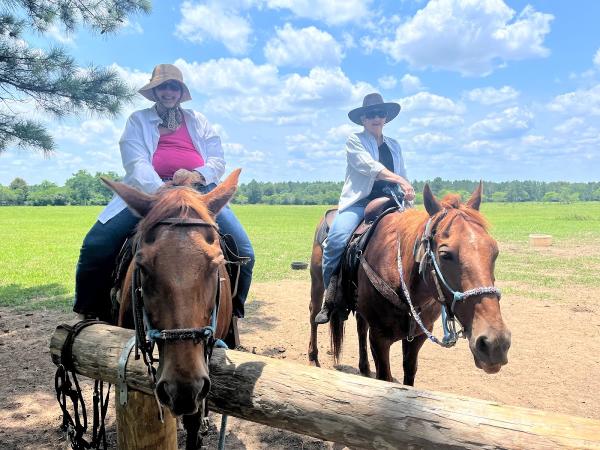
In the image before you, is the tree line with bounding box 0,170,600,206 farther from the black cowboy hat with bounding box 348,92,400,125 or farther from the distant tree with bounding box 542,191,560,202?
the black cowboy hat with bounding box 348,92,400,125

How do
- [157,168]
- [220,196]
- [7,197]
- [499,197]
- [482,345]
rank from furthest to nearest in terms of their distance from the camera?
[499,197] → [7,197] → [157,168] → [482,345] → [220,196]

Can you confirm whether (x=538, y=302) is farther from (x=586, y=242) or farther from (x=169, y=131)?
(x=586, y=242)

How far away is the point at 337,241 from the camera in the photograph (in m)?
4.81

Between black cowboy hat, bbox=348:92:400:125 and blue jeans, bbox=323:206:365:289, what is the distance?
1333 millimetres

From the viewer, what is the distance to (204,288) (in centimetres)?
206

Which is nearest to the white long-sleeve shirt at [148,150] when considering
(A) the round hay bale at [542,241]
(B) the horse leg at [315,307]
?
(B) the horse leg at [315,307]

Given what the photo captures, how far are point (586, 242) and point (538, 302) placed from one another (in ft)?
48.5

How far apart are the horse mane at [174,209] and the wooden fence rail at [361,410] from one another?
752 millimetres

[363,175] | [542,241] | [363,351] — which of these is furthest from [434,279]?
[542,241]

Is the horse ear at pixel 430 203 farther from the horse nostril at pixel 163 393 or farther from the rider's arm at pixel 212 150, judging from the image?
the horse nostril at pixel 163 393

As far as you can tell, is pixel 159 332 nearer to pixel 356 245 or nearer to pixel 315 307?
pixel 356 245

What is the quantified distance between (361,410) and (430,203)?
2012 millimetres

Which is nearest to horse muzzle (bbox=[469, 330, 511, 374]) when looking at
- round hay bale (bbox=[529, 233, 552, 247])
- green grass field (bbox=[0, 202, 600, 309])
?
green grass field (bbox=[0, 202, 600, 309])

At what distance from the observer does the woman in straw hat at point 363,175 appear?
4.80m
